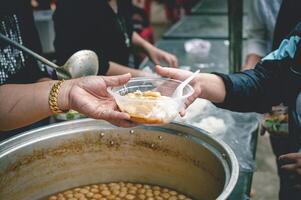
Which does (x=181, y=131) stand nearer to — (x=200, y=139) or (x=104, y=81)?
(x=200, y=139)

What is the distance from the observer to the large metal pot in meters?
1.49

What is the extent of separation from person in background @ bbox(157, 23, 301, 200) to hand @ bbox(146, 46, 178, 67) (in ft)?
3.36

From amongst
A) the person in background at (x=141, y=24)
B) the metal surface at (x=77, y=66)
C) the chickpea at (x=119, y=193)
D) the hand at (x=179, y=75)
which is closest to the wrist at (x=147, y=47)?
the metal surface at (x=77, y=66)

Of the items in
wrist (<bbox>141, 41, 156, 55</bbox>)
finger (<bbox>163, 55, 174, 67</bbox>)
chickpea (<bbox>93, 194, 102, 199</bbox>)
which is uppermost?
wrist (<bbox>141, 41, 156, 55</bbox>)

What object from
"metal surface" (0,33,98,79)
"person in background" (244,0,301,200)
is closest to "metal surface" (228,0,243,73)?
"person in background" (244,0,301,200)

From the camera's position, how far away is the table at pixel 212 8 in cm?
471

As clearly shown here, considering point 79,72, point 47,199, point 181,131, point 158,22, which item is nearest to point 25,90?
point 79,72

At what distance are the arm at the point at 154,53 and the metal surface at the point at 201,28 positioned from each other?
0.80m

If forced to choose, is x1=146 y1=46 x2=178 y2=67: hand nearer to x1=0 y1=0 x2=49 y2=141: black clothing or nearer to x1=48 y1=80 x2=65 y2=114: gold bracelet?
x1=0 y1=0 x2=49 y2=141: black clothing

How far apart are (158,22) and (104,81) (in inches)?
286

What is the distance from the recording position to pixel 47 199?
5.42ft

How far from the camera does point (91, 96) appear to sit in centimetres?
145

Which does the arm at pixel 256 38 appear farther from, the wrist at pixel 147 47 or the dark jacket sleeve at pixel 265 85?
the dark jacket sleeve at pixel 265 85

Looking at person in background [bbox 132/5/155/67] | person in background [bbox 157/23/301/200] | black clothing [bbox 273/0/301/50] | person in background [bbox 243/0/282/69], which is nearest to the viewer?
person in background [bbox 157/23/301/200]
